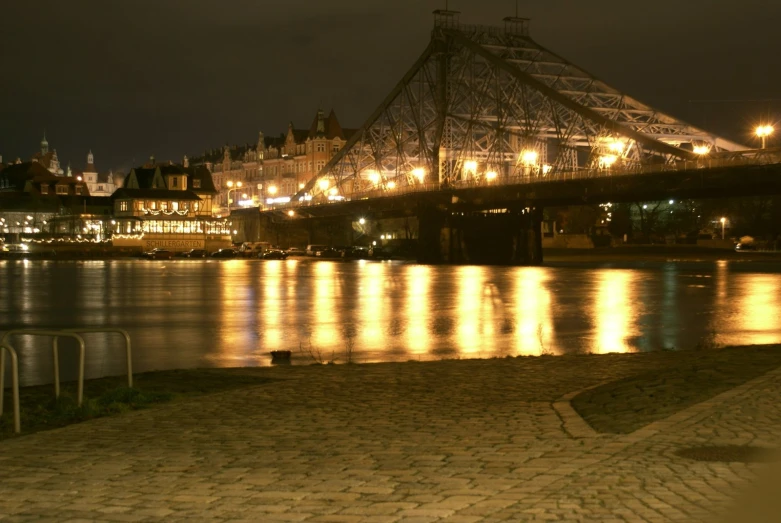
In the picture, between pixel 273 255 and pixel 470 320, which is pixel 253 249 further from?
pixel 470 320

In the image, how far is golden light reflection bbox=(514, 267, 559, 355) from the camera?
80.0 feet

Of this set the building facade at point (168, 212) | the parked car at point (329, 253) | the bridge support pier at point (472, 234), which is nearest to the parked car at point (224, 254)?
the parked car at point (329, 253)

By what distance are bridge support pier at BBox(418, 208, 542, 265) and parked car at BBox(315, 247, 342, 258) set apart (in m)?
17.2

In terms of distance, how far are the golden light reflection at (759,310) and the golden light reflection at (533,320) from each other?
5.04 metres

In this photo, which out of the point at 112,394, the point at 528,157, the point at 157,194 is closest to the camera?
the point at 112,394

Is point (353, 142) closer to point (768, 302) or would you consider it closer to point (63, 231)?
point (63, 231)

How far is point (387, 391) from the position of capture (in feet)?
48.6

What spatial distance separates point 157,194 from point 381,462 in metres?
149

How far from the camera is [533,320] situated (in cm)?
3275

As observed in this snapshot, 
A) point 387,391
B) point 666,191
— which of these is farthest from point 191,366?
point 666,191

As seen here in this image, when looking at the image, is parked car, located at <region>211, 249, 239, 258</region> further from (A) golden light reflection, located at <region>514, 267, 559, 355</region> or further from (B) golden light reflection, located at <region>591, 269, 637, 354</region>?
(A) golden light reflection, located at <region>514, 267, 559, 355</region>

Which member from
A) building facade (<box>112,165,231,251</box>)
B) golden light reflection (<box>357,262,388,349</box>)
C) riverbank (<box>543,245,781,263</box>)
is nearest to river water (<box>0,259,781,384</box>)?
golden light reflection (<box>357,262,388,349</box>)

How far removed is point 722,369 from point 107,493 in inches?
397

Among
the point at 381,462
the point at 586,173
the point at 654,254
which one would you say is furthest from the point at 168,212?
the point at 381,462
